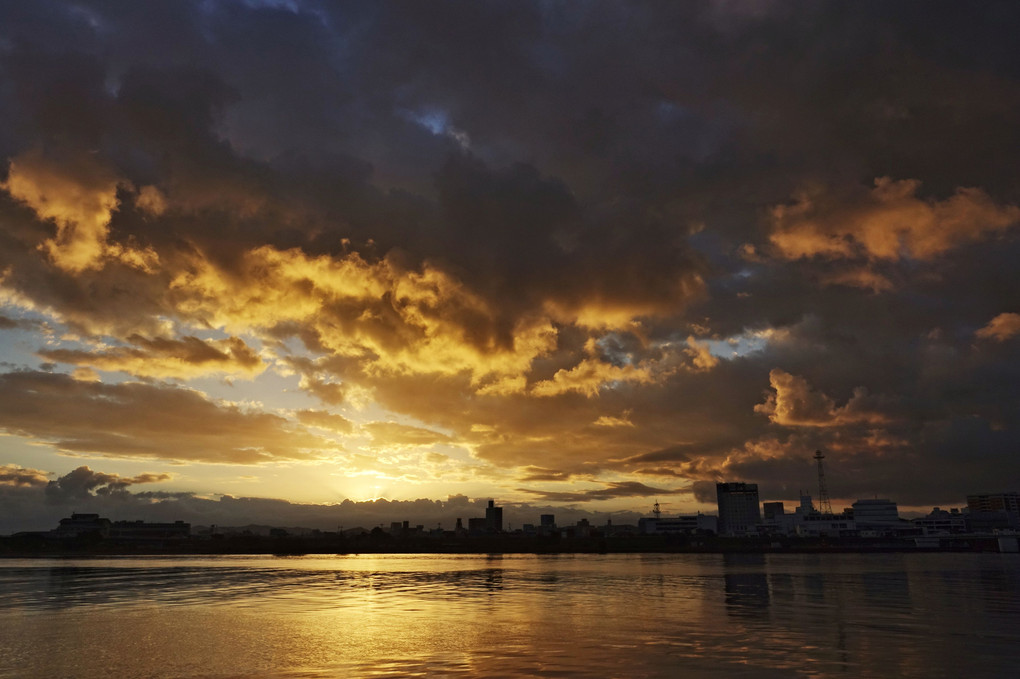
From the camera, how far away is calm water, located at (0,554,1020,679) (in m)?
32.8

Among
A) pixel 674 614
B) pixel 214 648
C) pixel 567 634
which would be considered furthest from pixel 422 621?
pixel 674 614

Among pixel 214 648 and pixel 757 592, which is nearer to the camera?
pixel 214 648

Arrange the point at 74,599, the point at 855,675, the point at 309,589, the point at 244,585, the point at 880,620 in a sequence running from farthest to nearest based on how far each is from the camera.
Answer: the point at 244,585
the point at 309,589
the point at 74,599
the point at 880,620
the point at 855,675

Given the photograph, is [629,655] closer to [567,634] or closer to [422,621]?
[567,634]

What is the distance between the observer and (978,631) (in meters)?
44.1

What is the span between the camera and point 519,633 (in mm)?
44688

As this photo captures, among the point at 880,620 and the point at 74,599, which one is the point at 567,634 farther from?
the point at 74,599

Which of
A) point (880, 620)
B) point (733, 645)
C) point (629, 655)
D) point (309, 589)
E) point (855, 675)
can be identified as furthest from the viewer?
point (309, 589)

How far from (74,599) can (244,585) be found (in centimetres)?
2491

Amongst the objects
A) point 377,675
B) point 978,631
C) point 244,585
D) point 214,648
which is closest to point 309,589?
point 244,585

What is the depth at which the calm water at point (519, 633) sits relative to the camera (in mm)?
32781

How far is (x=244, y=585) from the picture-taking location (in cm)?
9419

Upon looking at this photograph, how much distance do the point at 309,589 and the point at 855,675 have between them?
70.4 meters

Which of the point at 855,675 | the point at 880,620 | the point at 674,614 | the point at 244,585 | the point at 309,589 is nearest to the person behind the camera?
the point at 855,675
